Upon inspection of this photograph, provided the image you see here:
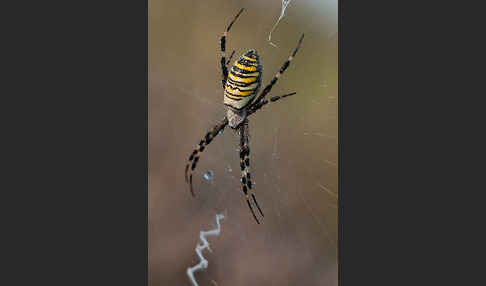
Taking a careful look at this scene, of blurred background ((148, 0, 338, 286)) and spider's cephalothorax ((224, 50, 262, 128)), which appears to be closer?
spider's cephalothorax ((224, 50, 262, 128))

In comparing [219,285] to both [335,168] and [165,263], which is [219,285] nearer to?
[165,263]

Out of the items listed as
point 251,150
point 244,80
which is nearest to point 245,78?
point 244,80

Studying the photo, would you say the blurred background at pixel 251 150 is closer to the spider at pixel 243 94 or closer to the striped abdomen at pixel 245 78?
the spider at pixel 243 94

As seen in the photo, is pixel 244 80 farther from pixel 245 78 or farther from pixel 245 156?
pixel 245 156

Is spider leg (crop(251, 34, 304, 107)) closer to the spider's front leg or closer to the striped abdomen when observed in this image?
the striped abdomen

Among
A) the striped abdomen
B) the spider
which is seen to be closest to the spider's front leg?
the spider

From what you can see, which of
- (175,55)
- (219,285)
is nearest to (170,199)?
(219,285)

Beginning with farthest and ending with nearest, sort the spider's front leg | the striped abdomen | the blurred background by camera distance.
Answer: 1. the spider's front leg
2. the blurred background
3. the striped abdomen
